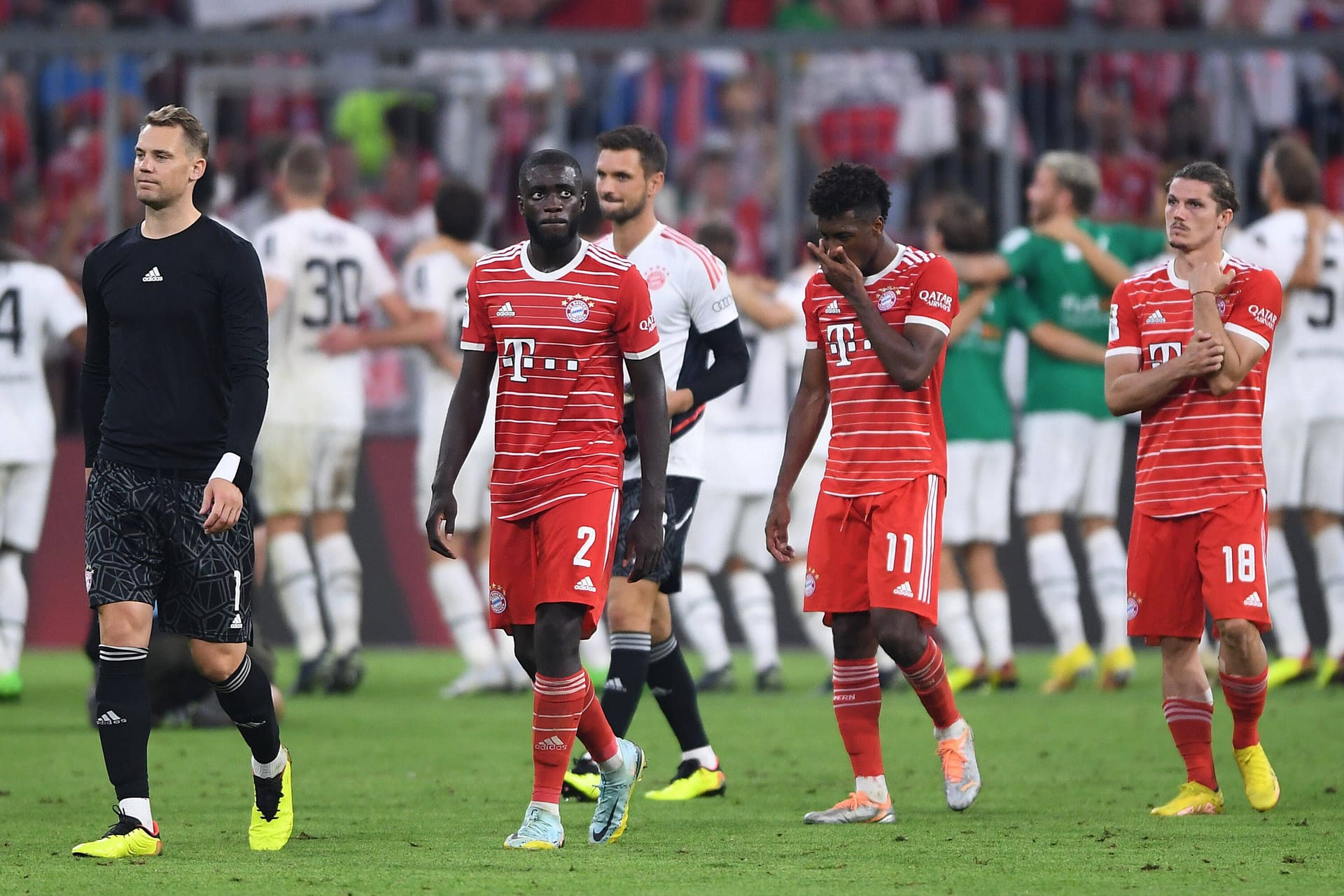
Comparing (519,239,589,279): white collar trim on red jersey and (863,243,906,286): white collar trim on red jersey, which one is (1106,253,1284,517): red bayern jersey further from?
(519,239,589,279): white collar trim on red jersey

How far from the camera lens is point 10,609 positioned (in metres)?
11.1

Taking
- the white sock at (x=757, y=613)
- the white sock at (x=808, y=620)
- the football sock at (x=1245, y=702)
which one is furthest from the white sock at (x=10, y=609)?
the football sock at (x=1245, y=702)

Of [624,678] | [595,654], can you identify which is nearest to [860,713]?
[624,678]

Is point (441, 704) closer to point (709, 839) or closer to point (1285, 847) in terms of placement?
point (709, 839)

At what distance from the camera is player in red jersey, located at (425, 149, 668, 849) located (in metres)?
6.08

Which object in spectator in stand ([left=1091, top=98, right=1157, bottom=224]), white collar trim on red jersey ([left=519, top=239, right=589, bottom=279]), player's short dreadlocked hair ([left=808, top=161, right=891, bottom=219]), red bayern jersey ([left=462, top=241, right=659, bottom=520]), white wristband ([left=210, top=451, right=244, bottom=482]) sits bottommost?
white wristband ([left=210, top=451, right=244, bottom=482])

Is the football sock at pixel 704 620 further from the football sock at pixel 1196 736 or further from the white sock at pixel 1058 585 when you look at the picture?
the football sock at pixel 1196 736

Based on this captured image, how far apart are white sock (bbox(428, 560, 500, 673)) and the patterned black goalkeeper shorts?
218 inches

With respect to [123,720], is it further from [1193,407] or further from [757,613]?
[757,613]

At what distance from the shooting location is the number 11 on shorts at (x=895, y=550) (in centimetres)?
668

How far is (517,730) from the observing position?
Answer: 974 centimetres

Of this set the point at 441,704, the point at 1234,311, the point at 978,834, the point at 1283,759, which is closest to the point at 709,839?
the point at 978,834

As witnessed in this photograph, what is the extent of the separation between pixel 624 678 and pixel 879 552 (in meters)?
1.08

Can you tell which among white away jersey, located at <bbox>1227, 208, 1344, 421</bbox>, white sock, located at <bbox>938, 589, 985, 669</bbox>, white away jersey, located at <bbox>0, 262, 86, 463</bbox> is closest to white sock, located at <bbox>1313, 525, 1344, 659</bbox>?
white away jersey, located at <bbox>1227, 208, 1344, 421</bbox>
